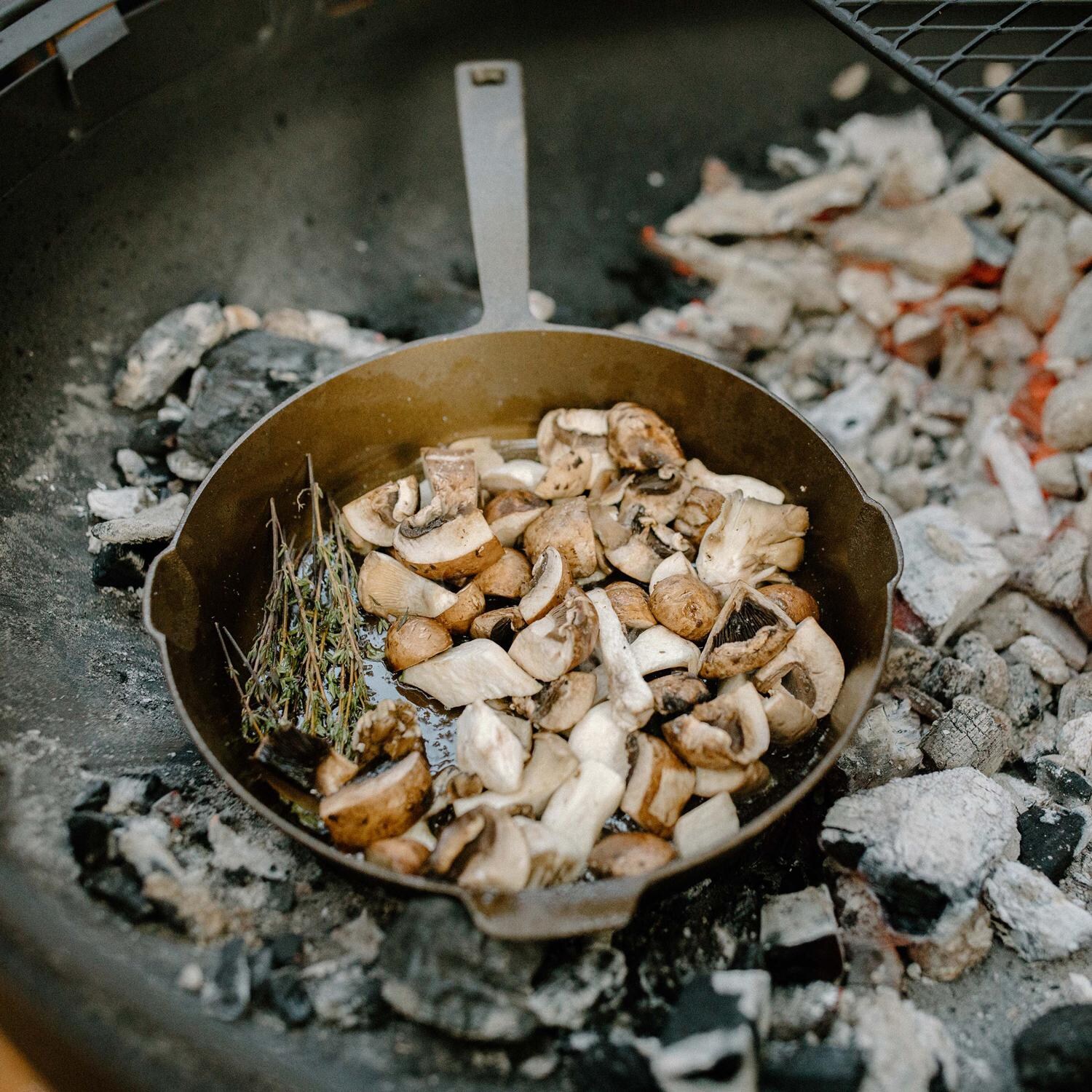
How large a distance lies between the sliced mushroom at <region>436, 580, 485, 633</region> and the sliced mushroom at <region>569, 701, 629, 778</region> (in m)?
0.33

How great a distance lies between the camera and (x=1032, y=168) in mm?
1380

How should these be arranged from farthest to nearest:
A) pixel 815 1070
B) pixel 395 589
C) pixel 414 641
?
1. pixel 395 589
2. pixel 414 641
3. pixel 815 1070

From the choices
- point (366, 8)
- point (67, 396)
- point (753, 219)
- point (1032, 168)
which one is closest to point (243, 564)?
point (67, 396)

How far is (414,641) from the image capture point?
5.73 ft

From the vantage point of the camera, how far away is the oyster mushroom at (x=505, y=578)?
73.3 inches

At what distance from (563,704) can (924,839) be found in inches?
27.3

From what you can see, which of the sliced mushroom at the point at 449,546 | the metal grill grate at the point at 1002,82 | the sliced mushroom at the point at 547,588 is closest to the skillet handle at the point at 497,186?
the sliced mushroom at the point at 449,546

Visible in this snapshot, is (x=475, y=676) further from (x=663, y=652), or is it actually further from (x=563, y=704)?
(x=663, y=652)

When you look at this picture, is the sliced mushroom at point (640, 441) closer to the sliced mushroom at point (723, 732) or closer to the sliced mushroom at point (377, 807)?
the sliced mushroom at point (723, 732)

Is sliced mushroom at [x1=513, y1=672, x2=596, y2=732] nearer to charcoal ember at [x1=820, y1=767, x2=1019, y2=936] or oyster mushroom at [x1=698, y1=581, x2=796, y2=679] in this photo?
oyster mushroom at [x1=698, y1=581, x2=796, y2=679]

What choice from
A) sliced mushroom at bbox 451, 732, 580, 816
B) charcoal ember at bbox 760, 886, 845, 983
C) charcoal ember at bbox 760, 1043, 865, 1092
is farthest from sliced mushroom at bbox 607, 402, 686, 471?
charcoal ember at bbox 760, 1043, 865, 1092

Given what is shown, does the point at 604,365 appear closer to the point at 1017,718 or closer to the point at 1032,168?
the point at 1032,168

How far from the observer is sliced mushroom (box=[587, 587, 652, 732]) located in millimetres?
1645

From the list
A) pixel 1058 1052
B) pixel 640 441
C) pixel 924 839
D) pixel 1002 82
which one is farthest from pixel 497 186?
pixel 1058 1052
